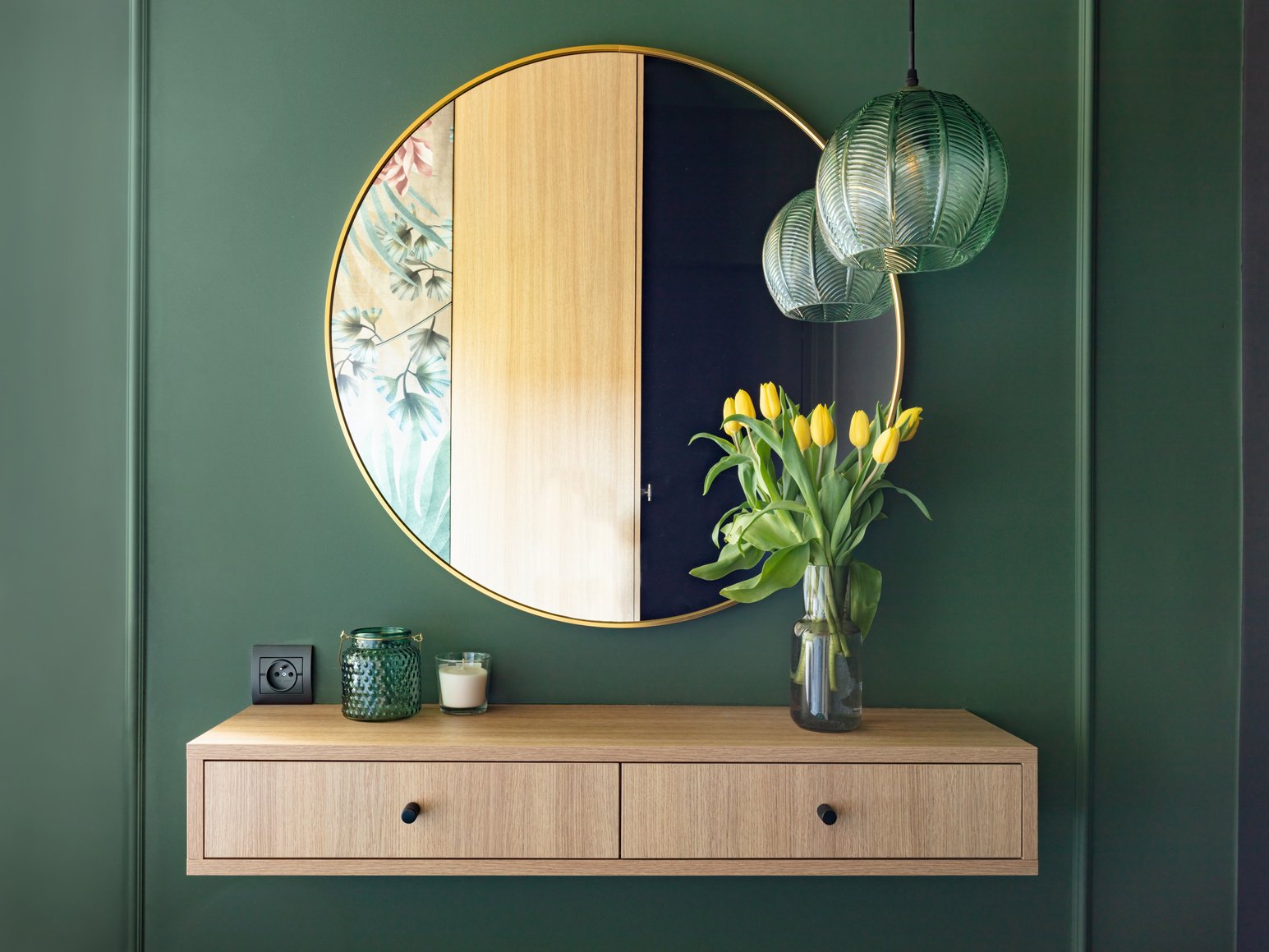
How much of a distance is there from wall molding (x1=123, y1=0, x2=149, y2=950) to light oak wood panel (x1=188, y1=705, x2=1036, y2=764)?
0.24 metres

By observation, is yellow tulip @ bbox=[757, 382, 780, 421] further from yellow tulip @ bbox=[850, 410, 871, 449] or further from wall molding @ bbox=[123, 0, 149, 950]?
wall molding @ bbox=[123, 0, 149, 950]

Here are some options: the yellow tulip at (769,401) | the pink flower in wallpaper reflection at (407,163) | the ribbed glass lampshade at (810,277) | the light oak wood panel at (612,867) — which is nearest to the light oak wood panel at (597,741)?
the light oak wood panel at (612,867)

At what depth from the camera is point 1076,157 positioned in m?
1.51

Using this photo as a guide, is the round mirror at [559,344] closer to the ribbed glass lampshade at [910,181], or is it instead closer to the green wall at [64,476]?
the ribbed glass lampshade at [910,181]

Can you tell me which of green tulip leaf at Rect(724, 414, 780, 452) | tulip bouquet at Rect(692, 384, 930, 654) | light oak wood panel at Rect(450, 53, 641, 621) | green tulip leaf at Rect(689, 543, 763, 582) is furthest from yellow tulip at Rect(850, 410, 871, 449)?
light oak wood panel at Rect(450, 53, 641, 621)

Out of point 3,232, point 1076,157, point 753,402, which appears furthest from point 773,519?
point 3,232

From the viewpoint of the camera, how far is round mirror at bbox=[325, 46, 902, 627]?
1446 mm

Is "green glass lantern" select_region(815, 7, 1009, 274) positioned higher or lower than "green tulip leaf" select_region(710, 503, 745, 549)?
higher

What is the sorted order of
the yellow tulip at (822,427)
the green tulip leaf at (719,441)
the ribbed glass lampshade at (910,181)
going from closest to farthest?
the ribbed glass lampshade at (910,181) < the yellow tulip at (822,427) < the green tulip leaf at (719,441)

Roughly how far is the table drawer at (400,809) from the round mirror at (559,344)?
31cm

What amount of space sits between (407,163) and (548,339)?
368mm

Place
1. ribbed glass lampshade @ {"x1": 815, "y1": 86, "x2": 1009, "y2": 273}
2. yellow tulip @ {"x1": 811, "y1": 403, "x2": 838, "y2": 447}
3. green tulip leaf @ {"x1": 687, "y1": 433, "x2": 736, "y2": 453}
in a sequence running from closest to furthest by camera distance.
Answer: ribbed glass lampshade @ {"x1": 815, "y1": 86, "x2": 1009, "y2": 273}
yellow tulip @ {"x1": 811, "y1": 403, "x2": 838, "y2": 447}
green tulip leaf @ {"x1": 687, "y1": 433, "x2": 736, "y2": 453}

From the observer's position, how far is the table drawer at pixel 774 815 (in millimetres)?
1220

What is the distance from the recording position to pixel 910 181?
3.85 ft
